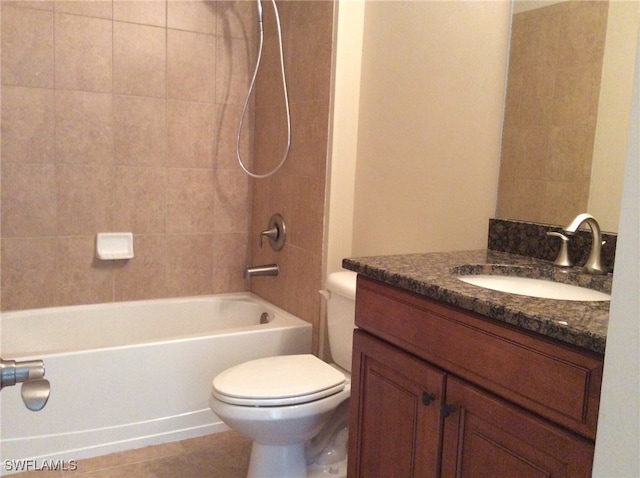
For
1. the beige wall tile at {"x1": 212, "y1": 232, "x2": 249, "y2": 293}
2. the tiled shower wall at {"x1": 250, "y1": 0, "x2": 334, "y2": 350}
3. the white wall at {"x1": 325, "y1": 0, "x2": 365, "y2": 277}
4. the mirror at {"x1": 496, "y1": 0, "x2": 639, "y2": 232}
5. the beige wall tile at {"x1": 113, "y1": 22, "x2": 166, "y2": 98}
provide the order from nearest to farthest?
the mirror at {"x1": 496, "y1": 0, "x2": 639, "y2": 232} < the white wall at {"x1": 325, "y1": 0, "x2": 365, "y2": 277} < the tiled shower wall at {"x1": 250, "y1": 0, "x2": 334, "y2": 350} < the beige wall tile at {"x1": 113, "y1": 22, "x2": 166, "y2": 98} < the beige wall tile at {"x1": 212, "y1": 232, "x2": 249, "y2": 293}

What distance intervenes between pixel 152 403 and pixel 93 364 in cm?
29

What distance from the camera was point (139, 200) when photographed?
9.21 ft

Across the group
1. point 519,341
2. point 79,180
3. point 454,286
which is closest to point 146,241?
point 79,180

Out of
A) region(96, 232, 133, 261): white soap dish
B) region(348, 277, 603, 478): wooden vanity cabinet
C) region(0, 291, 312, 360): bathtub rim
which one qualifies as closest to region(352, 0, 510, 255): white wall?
region(0, 291, 312, 360): bathtub rim

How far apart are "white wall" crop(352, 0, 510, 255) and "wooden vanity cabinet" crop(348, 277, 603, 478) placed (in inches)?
25.2

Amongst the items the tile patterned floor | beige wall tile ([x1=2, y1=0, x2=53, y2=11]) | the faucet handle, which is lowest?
the tile patterned floor

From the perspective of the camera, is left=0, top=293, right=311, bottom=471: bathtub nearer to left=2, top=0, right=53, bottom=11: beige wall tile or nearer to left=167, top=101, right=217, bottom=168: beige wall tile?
left=167, top=101, right=217, bottom=168: beige wall tile

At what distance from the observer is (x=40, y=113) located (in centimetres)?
255

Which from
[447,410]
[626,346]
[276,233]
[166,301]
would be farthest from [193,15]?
[626,346]

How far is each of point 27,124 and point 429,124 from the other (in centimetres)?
174

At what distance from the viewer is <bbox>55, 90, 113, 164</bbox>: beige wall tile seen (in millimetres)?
2602

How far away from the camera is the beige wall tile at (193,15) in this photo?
9.09 ft

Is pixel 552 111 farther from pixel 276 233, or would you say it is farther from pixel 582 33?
pixel 276 233

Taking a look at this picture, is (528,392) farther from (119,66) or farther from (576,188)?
(119,66)
